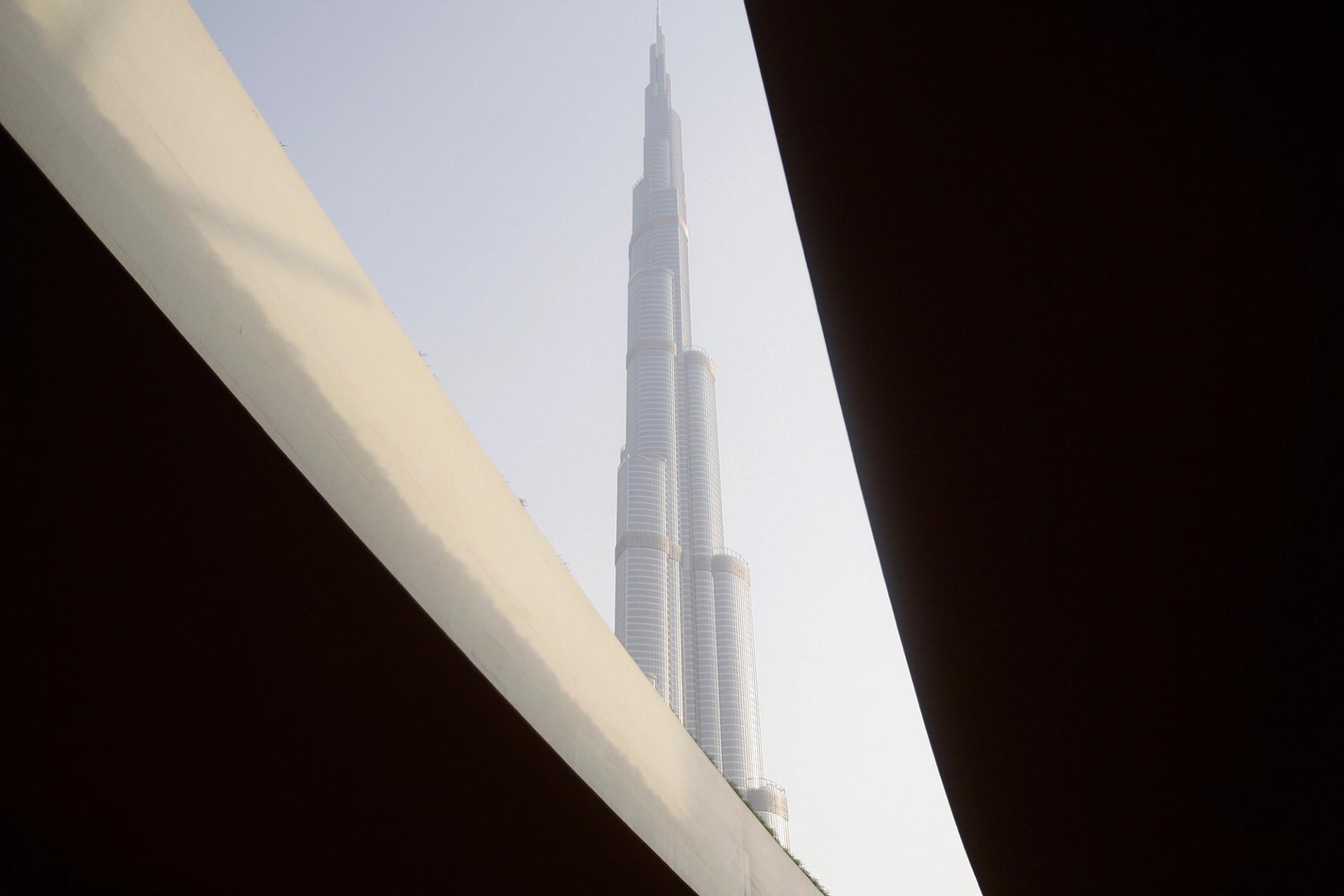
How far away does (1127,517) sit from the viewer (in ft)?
9.82

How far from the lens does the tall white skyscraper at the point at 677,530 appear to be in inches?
2712

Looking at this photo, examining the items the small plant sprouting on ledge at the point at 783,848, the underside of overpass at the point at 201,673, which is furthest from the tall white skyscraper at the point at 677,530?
the underside of overpass at the point at 201,673

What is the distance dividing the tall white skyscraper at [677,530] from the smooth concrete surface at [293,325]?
55.2 metres

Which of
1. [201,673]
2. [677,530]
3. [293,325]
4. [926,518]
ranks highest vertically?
[677,530]

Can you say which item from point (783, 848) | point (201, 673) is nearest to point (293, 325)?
point (201, 673)

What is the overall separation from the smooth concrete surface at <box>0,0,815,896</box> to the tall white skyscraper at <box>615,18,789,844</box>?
55236 mm

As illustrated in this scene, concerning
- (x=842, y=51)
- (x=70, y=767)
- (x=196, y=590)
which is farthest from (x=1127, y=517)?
(x=70, y=767)

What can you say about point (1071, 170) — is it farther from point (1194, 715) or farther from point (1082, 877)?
point (1082, 877)

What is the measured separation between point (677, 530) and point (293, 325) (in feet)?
245

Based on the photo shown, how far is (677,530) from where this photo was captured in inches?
3063

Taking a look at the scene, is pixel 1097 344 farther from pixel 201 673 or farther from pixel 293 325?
pixel 201 673

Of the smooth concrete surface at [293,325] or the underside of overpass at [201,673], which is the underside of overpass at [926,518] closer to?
the underside of overpass at [201,673]

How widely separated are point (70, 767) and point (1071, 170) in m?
4.66

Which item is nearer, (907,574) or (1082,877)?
(907,574)
